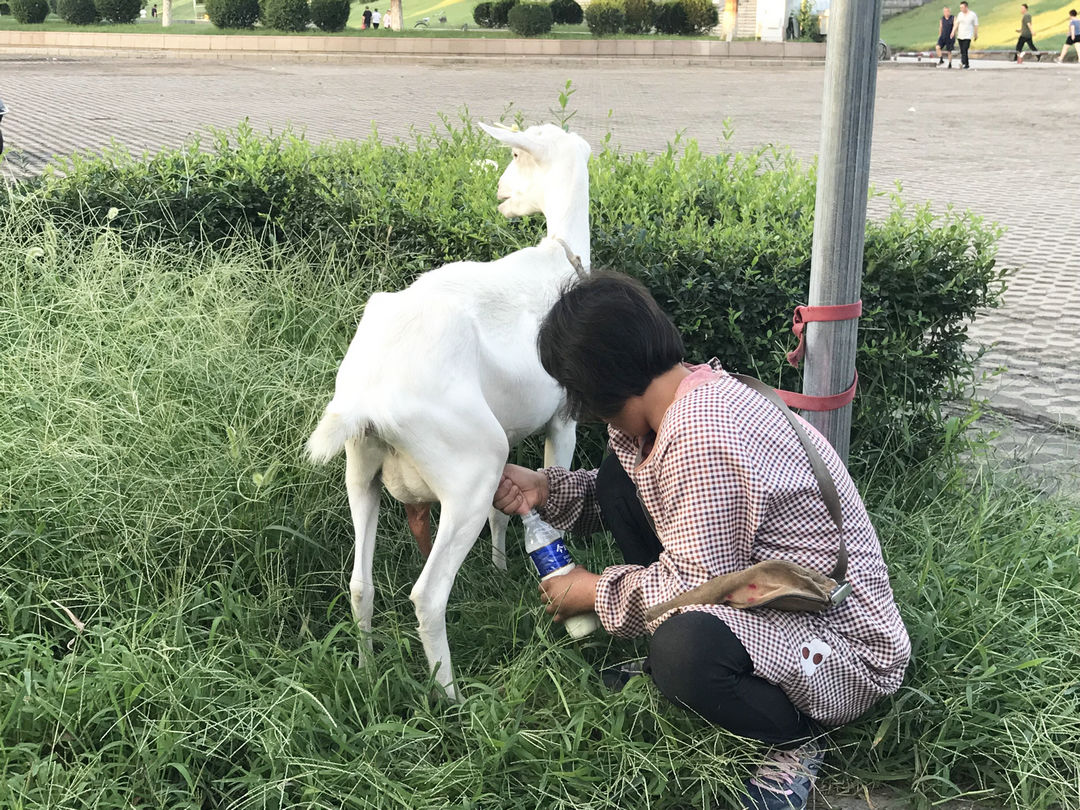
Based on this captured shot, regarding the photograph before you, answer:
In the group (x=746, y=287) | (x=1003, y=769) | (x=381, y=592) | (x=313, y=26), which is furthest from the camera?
(x=313, y=26)

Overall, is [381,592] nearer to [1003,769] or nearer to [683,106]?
[1003,769]

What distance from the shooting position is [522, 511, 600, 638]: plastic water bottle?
2949 mm

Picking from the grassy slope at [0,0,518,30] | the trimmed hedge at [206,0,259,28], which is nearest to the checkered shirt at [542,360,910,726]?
the trimmed hedge at [206,0,259,28]

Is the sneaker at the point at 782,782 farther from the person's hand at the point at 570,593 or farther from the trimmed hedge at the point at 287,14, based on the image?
the trimmed hedge at the point at 287,14

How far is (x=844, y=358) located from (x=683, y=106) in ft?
48.6

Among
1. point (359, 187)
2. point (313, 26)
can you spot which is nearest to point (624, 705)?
point (359, 187)

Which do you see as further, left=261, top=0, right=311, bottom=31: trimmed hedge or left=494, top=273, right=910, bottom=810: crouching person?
left=261, top=0, right=311, bottom=31: trimmed hedge

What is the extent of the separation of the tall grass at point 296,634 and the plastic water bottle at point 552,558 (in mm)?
100

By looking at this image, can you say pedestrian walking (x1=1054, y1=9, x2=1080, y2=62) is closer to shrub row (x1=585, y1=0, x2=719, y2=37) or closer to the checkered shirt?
shrub row (x1=585, y1=0, x2=719, y2=37)

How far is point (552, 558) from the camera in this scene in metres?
2.97

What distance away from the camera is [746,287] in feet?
13.6

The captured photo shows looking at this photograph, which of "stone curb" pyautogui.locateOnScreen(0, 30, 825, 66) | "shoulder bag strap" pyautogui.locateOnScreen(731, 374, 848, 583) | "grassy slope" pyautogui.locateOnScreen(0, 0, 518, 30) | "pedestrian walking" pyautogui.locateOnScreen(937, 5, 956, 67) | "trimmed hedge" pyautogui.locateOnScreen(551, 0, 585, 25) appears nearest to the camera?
"shoulder bag strap" pyautogui.locateOnScreen(731, 374, 848, 583)

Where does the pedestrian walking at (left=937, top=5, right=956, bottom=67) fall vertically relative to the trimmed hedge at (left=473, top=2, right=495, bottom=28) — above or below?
below

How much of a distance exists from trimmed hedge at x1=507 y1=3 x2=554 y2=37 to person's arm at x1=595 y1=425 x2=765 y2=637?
1151 inches
